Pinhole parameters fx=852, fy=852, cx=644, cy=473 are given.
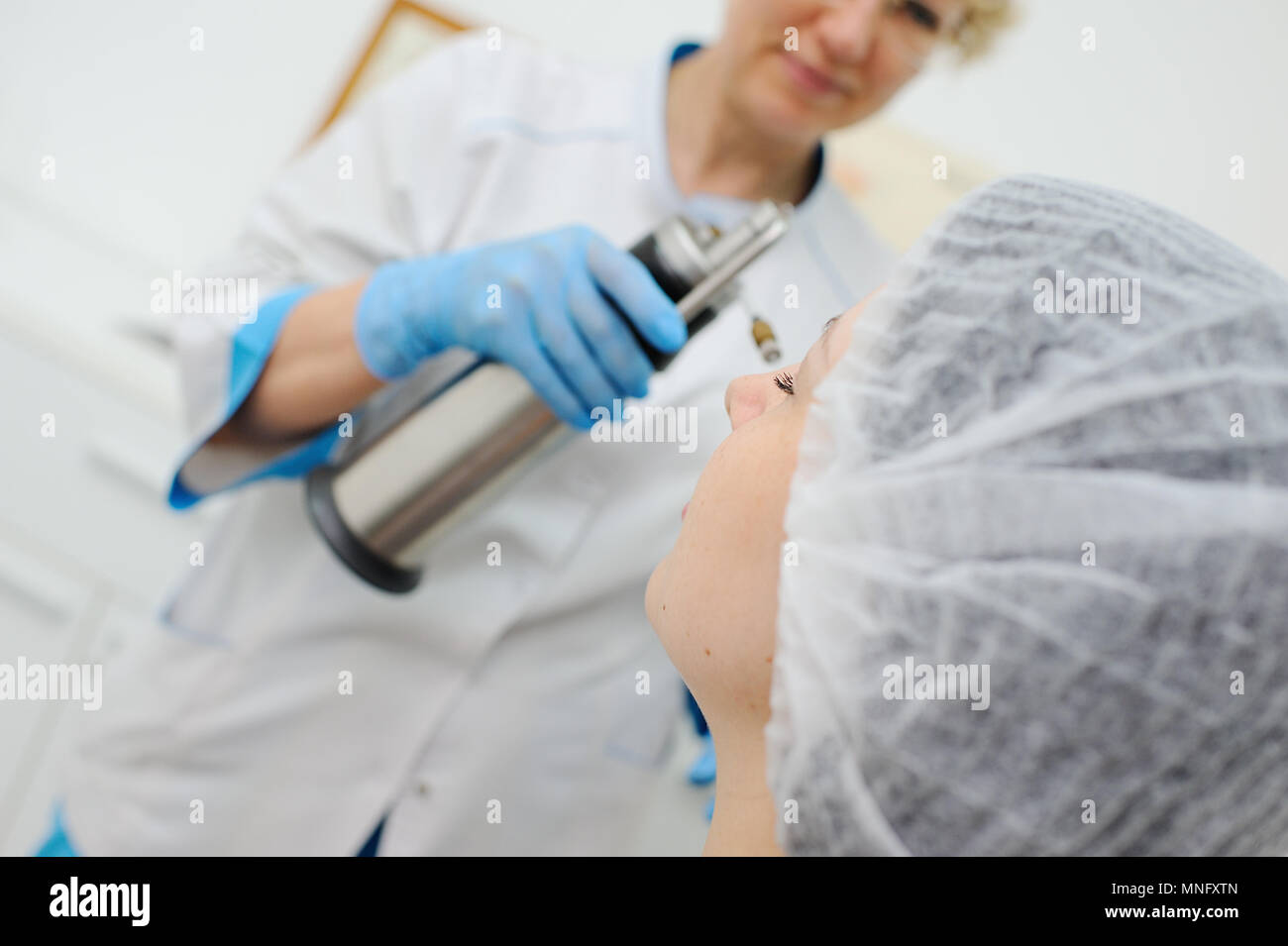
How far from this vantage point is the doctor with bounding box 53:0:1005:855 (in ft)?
2.98

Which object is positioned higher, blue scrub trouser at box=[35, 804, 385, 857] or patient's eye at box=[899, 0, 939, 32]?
patient's eye at box=[899, 0, 939, 32]

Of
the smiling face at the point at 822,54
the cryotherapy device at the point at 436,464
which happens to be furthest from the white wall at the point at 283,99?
the cryotherapy device at the point at 436,464

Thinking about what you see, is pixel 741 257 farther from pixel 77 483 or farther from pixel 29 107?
pixel 29 107

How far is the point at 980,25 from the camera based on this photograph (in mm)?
1003

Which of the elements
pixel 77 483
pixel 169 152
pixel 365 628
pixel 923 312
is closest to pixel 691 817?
pixel 365 628

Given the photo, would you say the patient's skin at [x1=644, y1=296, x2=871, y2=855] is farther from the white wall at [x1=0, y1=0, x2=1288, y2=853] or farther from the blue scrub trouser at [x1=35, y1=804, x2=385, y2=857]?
the white wall at [x1=0, y1=0, x2=1288, y2=853]

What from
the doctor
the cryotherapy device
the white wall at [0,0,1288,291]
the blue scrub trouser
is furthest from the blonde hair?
the blue scrub trouser

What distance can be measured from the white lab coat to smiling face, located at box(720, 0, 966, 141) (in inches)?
3.9

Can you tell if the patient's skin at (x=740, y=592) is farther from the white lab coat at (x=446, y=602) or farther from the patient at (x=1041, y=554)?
the white lab coat at (x=446, y=602)

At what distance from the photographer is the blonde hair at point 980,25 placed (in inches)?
38.7

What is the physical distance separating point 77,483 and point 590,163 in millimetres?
1087

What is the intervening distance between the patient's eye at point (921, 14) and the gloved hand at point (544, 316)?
0.47m

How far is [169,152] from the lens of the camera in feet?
5.93

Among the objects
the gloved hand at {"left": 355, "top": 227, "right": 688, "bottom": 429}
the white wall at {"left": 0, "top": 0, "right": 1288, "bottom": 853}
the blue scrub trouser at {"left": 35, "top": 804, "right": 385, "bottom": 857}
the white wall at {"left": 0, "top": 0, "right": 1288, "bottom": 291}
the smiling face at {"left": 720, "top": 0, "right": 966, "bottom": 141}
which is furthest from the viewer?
the white wall at {"left": 0, "top": 0, "right": 1288, "bottom": 291}
